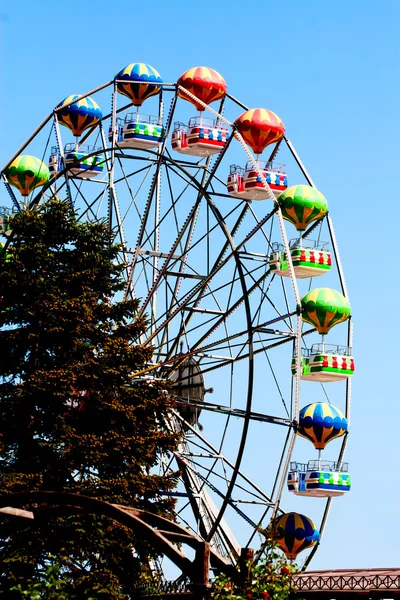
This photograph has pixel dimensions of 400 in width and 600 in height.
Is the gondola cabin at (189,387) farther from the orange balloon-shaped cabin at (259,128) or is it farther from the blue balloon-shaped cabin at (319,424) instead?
the orange balloon-shaped cabin at (259,128)

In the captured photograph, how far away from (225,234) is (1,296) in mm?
6804

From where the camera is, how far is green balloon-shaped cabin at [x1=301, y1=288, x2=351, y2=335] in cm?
4744

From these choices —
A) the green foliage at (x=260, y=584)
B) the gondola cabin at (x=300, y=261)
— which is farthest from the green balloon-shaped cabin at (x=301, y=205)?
the green foliage at (x=260, y=584)

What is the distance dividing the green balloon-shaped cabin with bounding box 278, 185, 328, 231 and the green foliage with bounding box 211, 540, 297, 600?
18.7m

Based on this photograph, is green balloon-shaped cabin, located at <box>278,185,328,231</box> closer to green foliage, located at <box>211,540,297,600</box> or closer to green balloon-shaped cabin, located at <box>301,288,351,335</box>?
green balloon-shaped cabin, located at <box>301,288,351,335</box>

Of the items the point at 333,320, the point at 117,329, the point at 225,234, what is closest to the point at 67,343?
the point at 117,329

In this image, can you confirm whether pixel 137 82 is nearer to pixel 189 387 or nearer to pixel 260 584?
pixel 189 387

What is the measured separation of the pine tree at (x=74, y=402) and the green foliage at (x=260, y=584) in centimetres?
968

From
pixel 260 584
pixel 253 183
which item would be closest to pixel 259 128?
pixel 253 183

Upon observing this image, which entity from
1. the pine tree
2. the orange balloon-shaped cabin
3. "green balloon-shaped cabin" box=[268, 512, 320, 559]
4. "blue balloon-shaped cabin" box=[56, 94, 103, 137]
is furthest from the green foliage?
"blue balloon-shaped cabin" box=[56, 94, 103, 137]

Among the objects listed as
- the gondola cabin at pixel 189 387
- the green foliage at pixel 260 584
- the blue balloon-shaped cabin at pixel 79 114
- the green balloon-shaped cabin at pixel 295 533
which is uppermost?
the blue balloon-shaped cabin at pixel 79 114

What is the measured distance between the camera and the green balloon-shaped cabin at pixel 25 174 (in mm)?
55281

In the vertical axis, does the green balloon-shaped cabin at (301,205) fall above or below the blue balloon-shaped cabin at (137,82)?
below

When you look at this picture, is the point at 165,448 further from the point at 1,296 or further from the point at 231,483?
the point at 1,296
